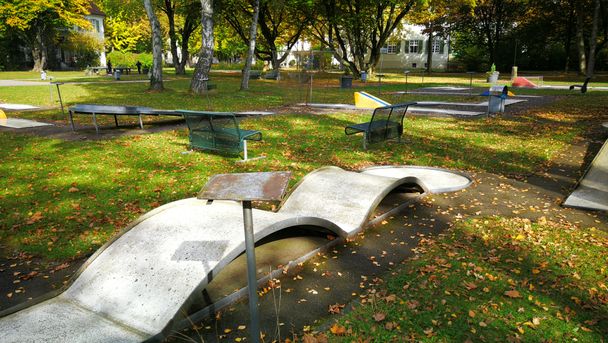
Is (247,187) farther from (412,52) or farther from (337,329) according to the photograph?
(412,52)

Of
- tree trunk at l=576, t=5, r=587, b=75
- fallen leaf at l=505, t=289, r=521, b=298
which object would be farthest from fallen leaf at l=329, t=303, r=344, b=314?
Answer: tree trunk at l=576, t=5, r=587, b=75

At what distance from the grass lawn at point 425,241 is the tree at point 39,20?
132 feet

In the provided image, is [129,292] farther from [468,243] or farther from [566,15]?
[566,15]

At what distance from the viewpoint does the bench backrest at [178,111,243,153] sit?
9008 mm

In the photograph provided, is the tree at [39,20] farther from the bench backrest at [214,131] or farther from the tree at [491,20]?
the bench backrest at [214,131]

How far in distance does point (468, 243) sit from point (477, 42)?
193 ft

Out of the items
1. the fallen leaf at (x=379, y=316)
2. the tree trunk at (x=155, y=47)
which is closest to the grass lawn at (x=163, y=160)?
the fallen leaf at (x=379, y=316)

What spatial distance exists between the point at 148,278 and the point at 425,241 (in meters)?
3.39

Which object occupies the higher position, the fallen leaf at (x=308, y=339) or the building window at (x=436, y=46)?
the building window at (x=436, y=46)

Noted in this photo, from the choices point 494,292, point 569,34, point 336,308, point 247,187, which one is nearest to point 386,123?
point 494,292

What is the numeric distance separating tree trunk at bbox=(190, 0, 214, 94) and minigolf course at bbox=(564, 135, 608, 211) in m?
17.5

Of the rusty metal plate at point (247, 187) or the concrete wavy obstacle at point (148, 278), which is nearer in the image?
the rusty metal plate at point (247, 187)

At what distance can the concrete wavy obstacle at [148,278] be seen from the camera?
3.44 m

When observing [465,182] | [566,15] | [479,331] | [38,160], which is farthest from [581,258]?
[566,15]
